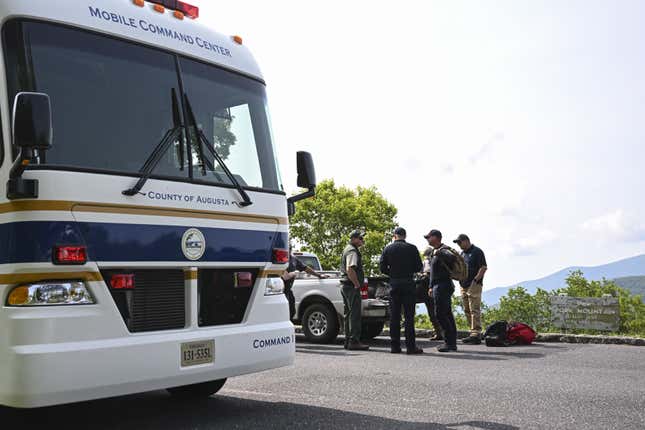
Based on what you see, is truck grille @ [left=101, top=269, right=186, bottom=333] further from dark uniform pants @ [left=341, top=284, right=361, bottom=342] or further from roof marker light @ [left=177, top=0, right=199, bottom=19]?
dark uniform pants @ [left=341, top=284, right=361, bottom=342]

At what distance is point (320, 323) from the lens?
13578 millimetres

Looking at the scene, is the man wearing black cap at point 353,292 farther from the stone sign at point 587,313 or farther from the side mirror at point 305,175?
the side mirror at point 305,175

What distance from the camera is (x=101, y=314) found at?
4906mm

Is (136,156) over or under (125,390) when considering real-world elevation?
over

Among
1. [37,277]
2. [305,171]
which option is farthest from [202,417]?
[305,171]

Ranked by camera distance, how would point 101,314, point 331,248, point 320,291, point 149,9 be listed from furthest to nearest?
point 331,248 → point 320,291 → point 149,9 → point 101,314

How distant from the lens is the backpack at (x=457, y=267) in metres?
11.9

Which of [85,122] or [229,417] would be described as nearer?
[85,122]

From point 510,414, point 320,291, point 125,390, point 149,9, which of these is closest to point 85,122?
point 149,9

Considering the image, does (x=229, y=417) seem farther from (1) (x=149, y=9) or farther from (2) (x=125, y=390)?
(1) (x=149, y=9)

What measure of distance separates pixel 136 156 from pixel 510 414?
378 cm

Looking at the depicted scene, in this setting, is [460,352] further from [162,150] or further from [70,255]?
[70,255]

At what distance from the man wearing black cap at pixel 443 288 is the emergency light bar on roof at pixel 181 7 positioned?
259 inches

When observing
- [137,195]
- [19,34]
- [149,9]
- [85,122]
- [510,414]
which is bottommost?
[510,414]
